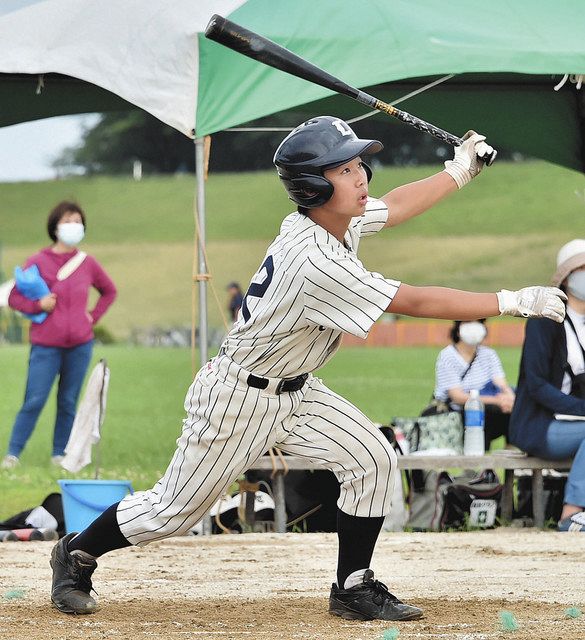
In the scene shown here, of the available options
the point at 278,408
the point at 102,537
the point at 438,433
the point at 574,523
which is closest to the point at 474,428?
the point at 438,433

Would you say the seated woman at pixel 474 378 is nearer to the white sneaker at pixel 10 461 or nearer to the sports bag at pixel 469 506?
the sports bag at pixel 469 506

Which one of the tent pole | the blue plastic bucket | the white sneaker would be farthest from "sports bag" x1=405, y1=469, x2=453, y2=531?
the white sneaker

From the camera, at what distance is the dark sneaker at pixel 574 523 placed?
22.3ft

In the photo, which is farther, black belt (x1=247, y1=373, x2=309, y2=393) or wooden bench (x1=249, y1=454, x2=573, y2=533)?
wooden bench (x1=249, y1=454, x2=573, y2=533)

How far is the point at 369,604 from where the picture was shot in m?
4.51

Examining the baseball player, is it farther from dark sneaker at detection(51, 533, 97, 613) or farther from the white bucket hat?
the white bucket hat

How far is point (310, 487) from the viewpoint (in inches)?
281

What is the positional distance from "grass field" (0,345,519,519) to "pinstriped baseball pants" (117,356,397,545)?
358 centimetres

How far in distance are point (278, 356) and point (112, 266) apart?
46.1m

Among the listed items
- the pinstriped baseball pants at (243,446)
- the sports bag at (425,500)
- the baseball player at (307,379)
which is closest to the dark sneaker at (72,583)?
the baseball player at (307,379)

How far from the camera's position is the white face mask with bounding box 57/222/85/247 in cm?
881

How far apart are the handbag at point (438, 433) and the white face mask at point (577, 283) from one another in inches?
41.0

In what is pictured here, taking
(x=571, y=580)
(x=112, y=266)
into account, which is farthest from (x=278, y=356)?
(x=112, y=266)

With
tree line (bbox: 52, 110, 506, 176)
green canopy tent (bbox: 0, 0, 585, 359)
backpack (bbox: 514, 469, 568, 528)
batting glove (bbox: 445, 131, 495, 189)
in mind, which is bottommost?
backpack (bbox: 514, 469, 568, 528)
